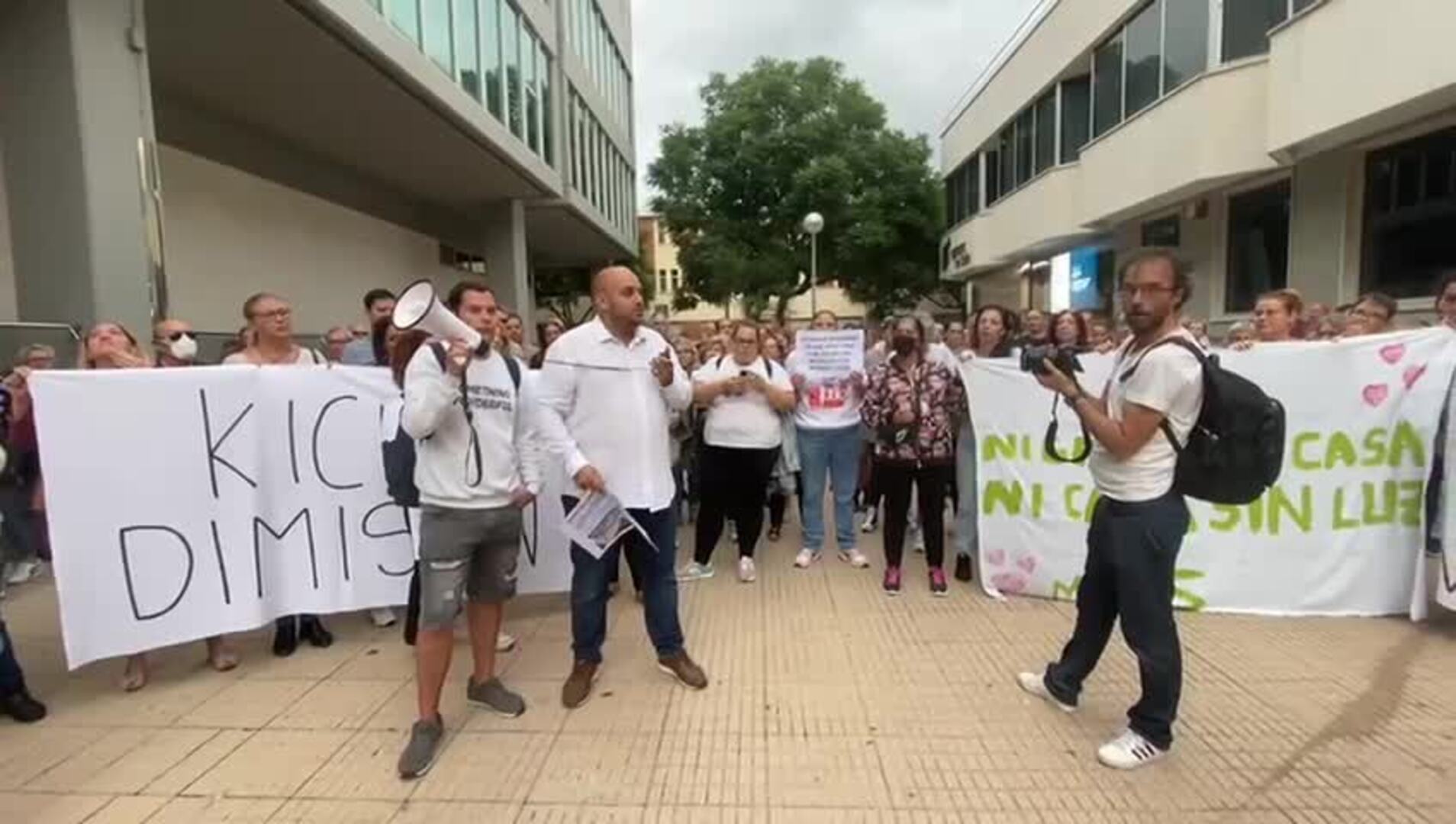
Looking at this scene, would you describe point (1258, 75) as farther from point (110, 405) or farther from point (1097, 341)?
point (110, 405)

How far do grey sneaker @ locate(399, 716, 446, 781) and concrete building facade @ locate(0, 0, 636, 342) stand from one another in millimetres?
4887

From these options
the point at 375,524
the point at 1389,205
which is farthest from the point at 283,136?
the point at 1389,205

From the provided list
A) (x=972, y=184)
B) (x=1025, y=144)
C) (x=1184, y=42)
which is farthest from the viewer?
(x=972, y=184)

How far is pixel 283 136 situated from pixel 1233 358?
1264 cm

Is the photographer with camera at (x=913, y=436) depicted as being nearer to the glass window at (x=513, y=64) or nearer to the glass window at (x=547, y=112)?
the glass window at (x=513, y=64)

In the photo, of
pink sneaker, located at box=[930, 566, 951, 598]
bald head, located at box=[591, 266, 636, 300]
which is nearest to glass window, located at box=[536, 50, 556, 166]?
pink sneaker, located at box=[930, 566, 951, 598]

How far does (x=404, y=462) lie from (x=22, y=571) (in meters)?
4.00

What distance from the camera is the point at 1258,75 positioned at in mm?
11602

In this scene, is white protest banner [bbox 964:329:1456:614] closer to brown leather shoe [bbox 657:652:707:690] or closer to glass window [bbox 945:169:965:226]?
brown leather shoe [bbox 657:652:707:690]

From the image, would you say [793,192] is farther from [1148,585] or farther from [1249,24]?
[1148,585]

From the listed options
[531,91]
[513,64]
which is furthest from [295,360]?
[531,91]

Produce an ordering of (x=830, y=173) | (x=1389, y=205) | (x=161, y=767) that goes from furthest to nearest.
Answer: (x=830, y=173) → (x=1389, y=205) → (x=161, y=767)

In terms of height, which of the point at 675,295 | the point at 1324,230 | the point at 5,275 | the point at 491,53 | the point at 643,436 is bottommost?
the point at 643,436

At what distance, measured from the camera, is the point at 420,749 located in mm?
3266
